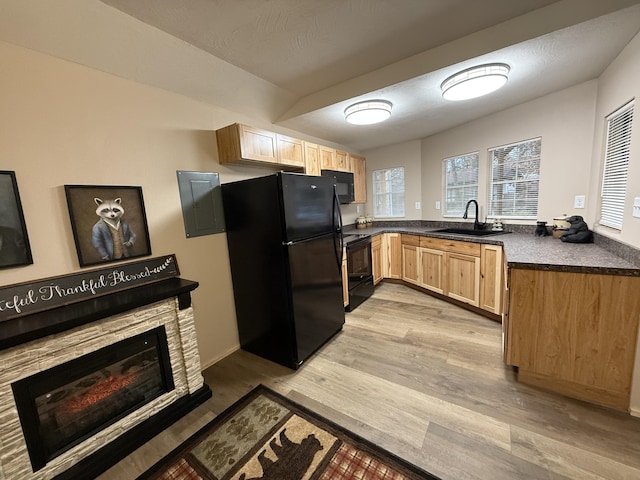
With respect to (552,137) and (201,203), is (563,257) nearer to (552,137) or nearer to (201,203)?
(552,137)

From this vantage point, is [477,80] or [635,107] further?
[477,80]

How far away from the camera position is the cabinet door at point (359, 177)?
411cm

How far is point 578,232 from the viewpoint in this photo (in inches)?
88.0

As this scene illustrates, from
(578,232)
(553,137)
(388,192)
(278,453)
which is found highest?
(553,137)

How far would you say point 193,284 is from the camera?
1.84m

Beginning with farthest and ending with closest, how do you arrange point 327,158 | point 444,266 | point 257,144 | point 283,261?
point 327,158 < point 444,266 < point 257,144 < point 283,261

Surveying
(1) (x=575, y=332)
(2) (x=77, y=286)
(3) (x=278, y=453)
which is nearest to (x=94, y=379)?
(2) (x=77, y=286)

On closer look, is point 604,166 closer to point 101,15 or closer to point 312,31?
point 312,31

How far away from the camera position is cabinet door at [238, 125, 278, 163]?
2229mm

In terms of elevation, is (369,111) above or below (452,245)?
above

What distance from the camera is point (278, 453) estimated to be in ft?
4.76

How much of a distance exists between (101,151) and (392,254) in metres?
3.63

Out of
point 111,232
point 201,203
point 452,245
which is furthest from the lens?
point 452,245

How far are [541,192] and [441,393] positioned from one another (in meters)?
2.50
